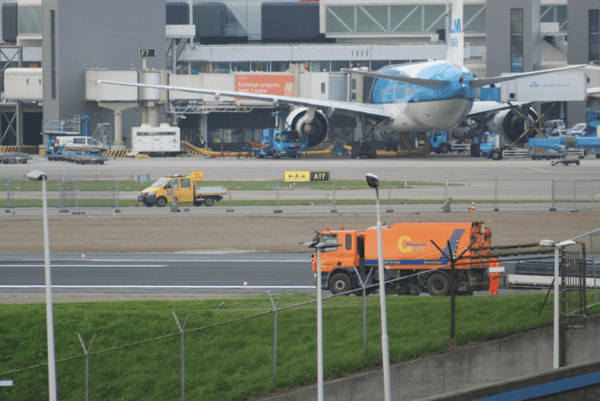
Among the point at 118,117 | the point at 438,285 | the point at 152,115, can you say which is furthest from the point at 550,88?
the point at 438,285

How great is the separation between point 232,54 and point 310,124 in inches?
1453

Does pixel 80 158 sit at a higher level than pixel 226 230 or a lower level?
higher

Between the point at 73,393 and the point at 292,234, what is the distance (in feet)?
67.4

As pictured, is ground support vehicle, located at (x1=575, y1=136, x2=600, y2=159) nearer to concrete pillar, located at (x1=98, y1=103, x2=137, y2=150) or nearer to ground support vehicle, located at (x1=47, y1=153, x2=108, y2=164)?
ground support vehicle, located at (x1=47, y1=153, x2=108, y2=164)

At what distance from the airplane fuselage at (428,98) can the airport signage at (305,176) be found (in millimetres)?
18449

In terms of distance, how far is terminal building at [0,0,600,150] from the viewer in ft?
349

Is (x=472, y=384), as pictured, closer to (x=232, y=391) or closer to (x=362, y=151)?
(x=232, y=391)

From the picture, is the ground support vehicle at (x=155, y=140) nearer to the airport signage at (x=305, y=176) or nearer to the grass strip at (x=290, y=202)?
the airport signage at (x=305, y=176)

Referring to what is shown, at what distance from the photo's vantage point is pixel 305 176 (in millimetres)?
62375

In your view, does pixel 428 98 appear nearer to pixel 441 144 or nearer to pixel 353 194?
pixel 441 144

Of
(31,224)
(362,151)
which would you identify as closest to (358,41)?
(362,151)

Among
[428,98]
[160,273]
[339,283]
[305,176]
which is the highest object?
[428,98]

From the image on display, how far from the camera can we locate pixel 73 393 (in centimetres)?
1944

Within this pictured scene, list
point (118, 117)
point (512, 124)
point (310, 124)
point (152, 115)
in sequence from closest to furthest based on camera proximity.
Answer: point (310, 124)
point (512, 124)
point (152, 115)
point (118, 117)
